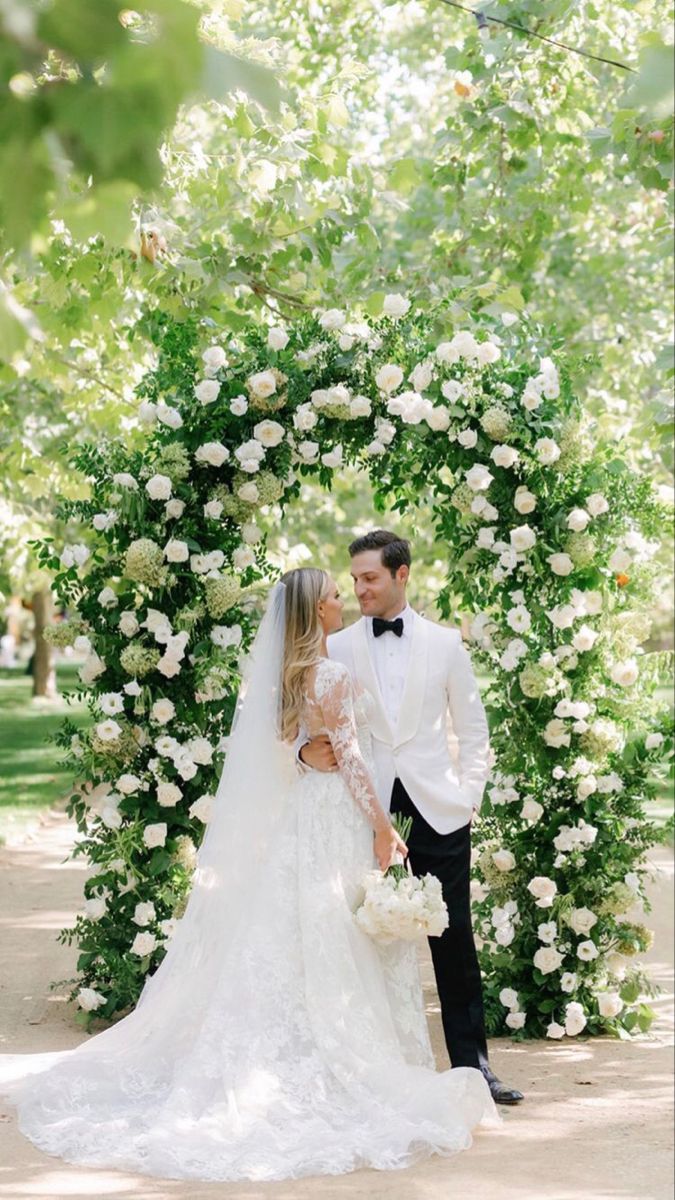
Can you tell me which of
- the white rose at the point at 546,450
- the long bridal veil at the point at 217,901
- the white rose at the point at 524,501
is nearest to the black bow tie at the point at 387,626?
the long bridal veil at the point at 217,901

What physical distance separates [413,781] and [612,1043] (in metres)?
1.78

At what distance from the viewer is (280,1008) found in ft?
17.8

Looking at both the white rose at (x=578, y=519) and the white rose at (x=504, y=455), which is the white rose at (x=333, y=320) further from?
the white rose at (x=578, y=519)

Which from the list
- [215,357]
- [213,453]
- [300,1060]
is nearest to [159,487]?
[213,453]

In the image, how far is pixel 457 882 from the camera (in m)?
5.79

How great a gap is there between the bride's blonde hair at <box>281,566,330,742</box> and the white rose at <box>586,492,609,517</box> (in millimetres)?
1449

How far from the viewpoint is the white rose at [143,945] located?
659cm

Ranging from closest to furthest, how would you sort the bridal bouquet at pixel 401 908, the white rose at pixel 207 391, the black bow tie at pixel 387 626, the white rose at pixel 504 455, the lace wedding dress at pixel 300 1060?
the lace wedding dress at pixel 300 1060
the bridal bouquet at pixel 401 908
the black bow tie at pixel 387 626
the white rose at pixel 504 455
the white rose at pixel 207 391

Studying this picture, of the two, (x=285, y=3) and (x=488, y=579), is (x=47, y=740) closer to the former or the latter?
(x=488, y=579)

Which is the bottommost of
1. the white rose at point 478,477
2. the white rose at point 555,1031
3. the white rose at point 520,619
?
the white rose at point 555,1031

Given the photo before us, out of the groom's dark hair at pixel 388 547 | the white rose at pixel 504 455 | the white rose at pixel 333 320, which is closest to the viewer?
the groom's dark hair at pixel 388 547

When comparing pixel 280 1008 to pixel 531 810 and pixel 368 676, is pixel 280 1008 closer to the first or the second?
pixel 368 676

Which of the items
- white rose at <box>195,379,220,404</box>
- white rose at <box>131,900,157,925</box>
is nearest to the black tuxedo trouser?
white rose at <box>131,900,157,925</box>

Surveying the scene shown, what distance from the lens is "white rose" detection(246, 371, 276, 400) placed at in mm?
6660
